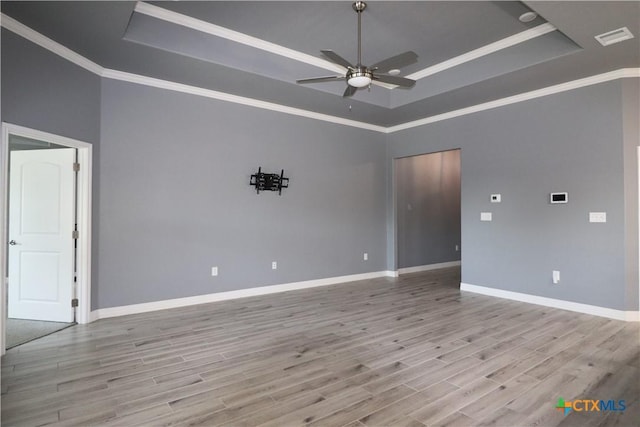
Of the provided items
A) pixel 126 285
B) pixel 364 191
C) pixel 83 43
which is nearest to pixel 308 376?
pixel 126 285

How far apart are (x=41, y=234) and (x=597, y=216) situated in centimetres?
661

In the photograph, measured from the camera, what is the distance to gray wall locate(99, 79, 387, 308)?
421 centimetres

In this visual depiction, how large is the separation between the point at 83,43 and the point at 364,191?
4.66m

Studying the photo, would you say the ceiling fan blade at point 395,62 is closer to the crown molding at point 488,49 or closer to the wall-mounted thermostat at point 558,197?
the crown molding at point 488,49

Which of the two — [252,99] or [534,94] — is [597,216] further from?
[252,99]

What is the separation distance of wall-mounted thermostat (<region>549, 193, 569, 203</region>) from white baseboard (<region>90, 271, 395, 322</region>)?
3.24m

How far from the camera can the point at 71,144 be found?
3.73 m

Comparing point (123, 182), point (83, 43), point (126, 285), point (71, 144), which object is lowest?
point (126, 285)

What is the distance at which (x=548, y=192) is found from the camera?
4691mm

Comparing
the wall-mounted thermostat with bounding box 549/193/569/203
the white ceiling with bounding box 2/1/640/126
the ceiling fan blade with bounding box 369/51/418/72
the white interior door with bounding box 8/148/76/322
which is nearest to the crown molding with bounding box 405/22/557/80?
the white ceiling with bounding box 2/1/640/126

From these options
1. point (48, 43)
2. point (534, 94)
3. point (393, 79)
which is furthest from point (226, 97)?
point (534, 94)

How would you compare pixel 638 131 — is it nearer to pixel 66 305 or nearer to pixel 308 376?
pixel 308 376

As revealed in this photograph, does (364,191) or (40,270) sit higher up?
(364,191)

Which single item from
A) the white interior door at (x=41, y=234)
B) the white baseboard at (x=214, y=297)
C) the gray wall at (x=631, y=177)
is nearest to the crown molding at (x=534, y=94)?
the gray wall at (x=631, y=177)
